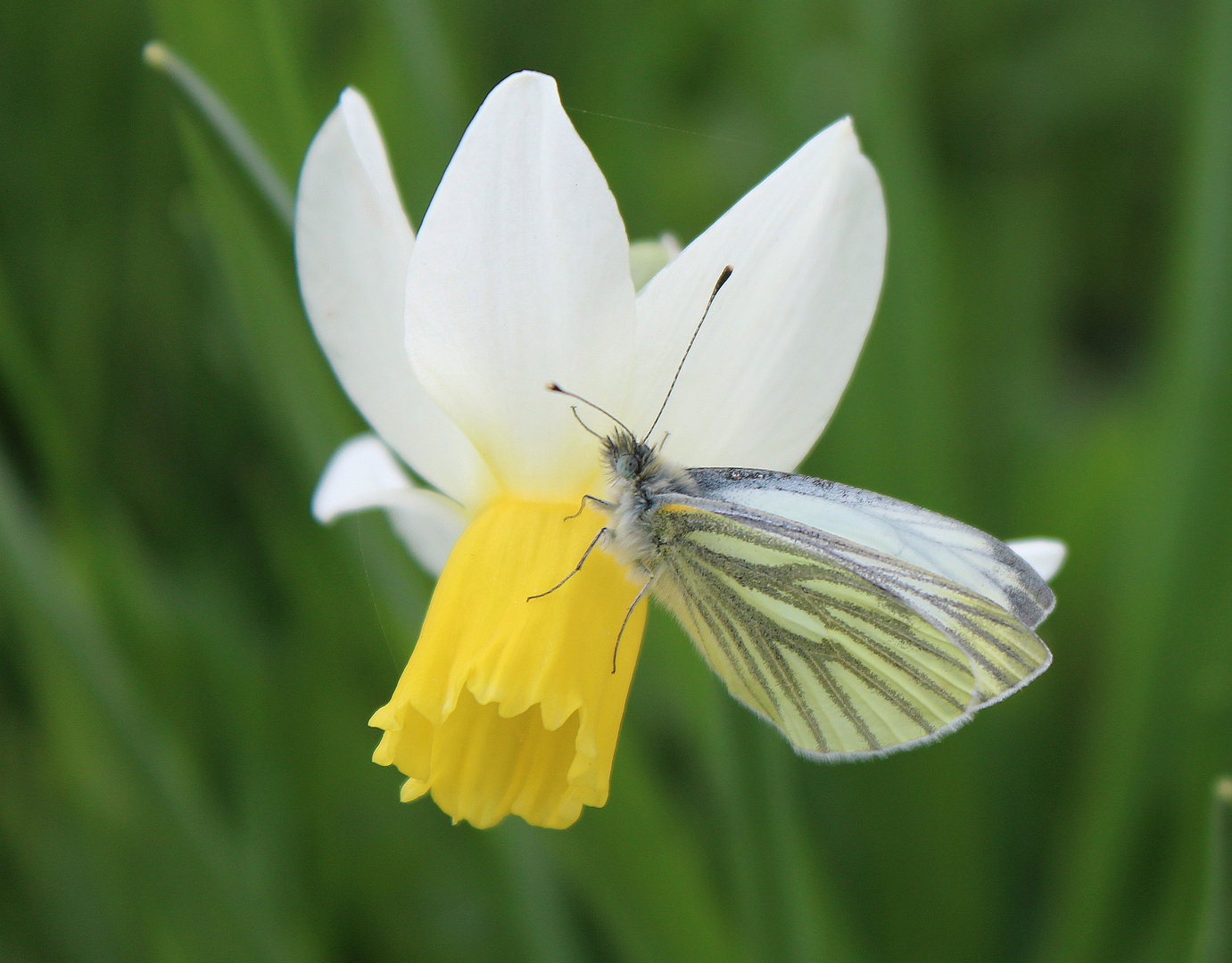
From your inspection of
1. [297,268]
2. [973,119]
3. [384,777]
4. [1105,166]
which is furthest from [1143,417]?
[297,268]

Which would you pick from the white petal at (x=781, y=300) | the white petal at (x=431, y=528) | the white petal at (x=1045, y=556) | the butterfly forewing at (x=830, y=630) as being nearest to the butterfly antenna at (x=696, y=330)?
the white petal at (x=781, y=300)

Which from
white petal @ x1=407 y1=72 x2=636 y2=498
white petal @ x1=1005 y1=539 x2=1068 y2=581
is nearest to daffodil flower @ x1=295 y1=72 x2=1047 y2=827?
white petal @ x1=407 y1=72 x2=636 y2=498

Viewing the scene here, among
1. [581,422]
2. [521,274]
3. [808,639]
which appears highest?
[521,274]

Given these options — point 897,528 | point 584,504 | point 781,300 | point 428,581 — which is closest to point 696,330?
point 781,300

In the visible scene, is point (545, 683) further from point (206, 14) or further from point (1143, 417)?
point (1143, 417)

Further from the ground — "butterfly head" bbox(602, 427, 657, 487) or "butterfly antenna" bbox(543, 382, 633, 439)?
"butterfly antenna" bbox(543, 382, 633, 439)

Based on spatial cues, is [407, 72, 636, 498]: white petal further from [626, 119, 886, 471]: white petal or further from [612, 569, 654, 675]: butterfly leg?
[612, 569, 654, 675]: butterfly leg

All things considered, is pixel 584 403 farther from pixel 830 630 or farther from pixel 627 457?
pixel 830 630
